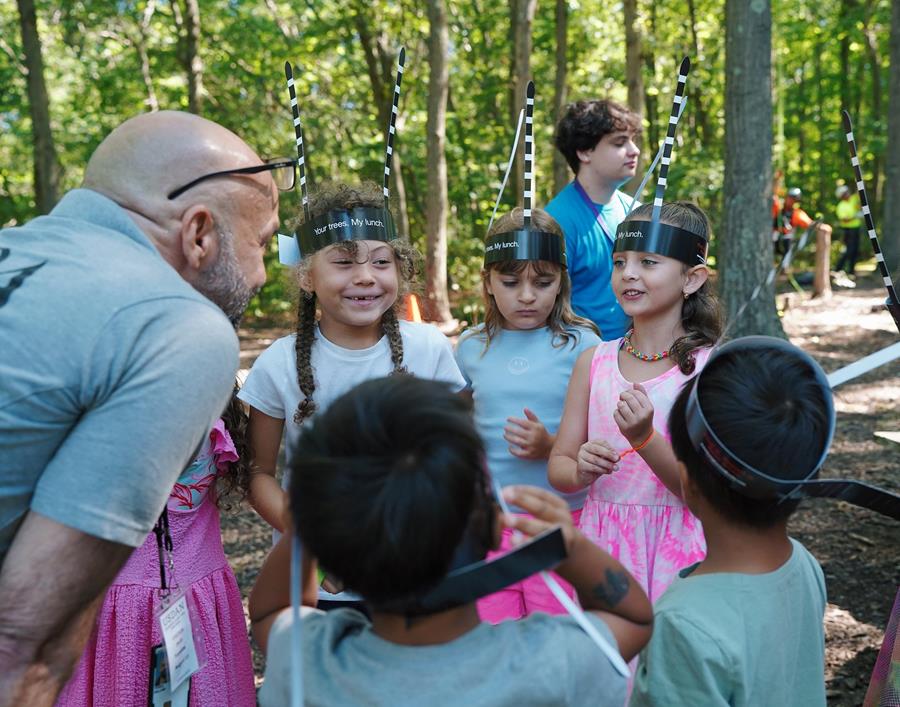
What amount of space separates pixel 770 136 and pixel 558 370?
19.6 feet

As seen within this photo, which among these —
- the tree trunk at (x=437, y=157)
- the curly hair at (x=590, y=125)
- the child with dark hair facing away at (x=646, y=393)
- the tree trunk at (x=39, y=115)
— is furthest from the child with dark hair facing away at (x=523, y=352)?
the tree trunk at (x=39, y=115)

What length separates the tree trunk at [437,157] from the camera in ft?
36.3

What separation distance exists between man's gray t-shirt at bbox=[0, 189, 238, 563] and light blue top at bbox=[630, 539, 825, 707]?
102 centimetres

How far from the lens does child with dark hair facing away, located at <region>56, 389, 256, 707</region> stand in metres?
2.29

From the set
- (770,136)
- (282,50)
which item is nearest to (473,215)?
(282,50)

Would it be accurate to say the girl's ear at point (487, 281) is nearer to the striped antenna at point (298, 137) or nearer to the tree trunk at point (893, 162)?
the striped antenna at point (298, 137)

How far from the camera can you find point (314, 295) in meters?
2.93

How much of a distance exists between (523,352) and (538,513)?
1669 mm

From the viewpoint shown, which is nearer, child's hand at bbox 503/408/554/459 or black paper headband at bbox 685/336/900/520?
black paper headband at bbox 685/336/900/520

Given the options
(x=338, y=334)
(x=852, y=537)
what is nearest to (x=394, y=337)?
(x=338, y=334)

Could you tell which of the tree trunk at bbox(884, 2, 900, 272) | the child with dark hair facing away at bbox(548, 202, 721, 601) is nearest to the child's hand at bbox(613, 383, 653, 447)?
the child with dark hair facing away at bbox(548, 202, 721, 601)

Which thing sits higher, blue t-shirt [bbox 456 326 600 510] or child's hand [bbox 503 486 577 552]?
child's hand [bbox 503 486 577 552]

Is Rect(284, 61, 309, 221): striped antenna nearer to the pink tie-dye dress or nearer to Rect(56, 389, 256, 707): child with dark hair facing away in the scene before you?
Rect(56, 389, 256, 707): child with dark hair facing away

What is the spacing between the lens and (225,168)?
2.02 meters
